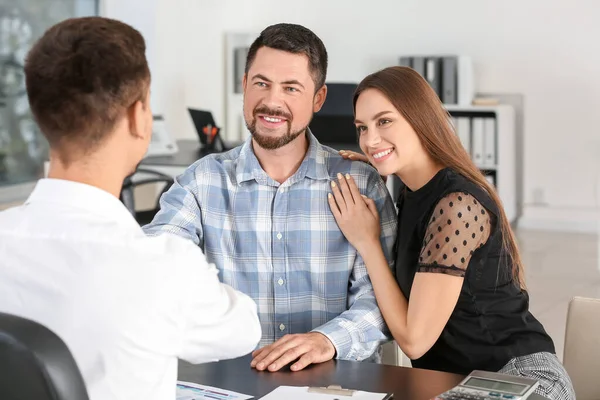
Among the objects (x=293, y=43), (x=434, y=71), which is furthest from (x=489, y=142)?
(x=293, y=43)

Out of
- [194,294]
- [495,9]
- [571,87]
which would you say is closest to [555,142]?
[571,87]

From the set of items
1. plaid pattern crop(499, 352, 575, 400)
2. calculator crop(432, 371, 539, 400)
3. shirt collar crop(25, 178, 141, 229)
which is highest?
shirt collar crop(25, 178, 141, 229)

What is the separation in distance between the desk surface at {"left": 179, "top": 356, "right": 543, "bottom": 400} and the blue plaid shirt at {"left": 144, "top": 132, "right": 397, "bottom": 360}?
43 cm

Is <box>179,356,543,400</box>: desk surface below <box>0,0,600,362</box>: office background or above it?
below

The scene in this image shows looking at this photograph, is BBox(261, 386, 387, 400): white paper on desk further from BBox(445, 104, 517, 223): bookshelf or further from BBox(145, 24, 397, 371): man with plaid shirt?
BBox(445, 104, 517, 223): bookshelf

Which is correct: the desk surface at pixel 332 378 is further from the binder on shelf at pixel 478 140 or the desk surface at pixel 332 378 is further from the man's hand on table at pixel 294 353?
the binder on shelf at pixel 478 140

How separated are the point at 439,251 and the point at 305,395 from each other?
1.83ft

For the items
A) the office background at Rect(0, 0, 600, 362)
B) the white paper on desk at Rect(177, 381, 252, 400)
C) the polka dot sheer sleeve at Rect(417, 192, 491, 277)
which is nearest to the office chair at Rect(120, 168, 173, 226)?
the office background at Rect(0, 0, 600, 362)

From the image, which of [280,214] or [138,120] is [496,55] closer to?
[280,214]

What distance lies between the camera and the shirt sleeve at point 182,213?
7.18ft

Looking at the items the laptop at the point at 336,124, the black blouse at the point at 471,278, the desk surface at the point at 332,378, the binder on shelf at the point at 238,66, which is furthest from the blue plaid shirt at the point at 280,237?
the binder on shelf at the point at 238,66

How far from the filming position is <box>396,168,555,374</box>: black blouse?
6.57ft

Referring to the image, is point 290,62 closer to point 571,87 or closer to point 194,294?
point 194,294

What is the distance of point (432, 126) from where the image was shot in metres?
2.11
